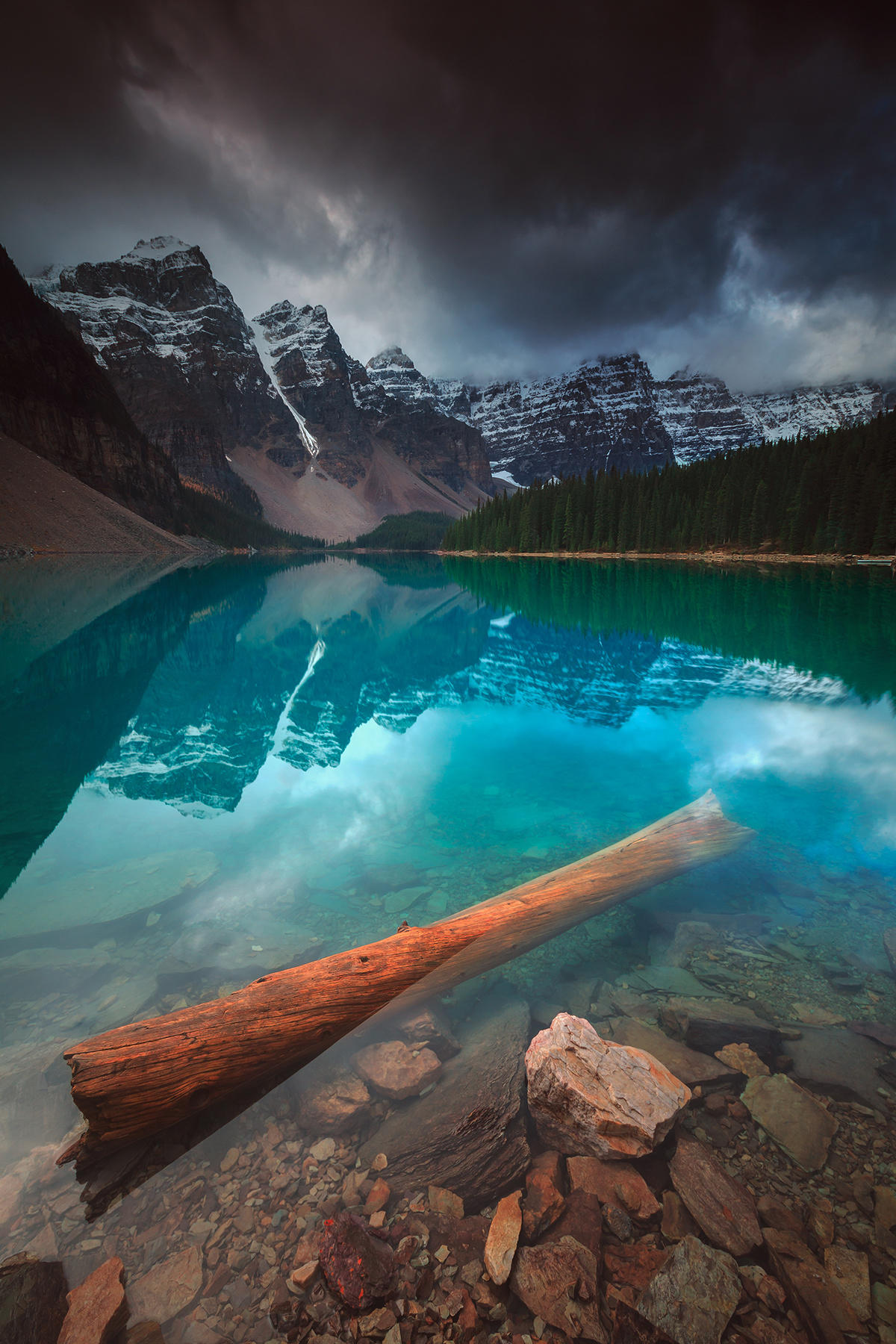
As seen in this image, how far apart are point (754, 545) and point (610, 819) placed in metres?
71.9

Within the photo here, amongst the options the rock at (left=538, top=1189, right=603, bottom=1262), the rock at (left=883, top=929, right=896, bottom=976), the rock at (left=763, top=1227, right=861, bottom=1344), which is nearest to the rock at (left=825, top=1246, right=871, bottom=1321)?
the rock at (left=763, top=1227, right=861, bottom=1344)

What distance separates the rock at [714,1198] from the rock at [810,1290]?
0.33 ft

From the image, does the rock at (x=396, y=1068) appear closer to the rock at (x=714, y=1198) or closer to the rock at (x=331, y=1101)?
the rock at (x=331, y=1101)

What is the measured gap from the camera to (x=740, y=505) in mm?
68438

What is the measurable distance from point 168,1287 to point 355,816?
17.9 ft

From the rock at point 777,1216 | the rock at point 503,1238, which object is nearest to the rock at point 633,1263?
the rock at point 503,1238

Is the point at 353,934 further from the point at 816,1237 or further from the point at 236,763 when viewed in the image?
the point at 236,763

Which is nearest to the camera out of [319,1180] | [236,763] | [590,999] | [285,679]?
[319,1180]

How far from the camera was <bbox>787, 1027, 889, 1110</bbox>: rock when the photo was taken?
11.3ft

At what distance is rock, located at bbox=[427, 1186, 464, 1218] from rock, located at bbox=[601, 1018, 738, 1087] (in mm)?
1401

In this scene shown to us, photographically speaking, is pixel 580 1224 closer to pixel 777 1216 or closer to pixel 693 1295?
pixel 693 1295

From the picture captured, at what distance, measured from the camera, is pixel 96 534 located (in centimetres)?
7275

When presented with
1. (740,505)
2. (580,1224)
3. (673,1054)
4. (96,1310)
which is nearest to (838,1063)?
(673,1054)

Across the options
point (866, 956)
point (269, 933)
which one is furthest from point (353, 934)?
point (866, 956)
